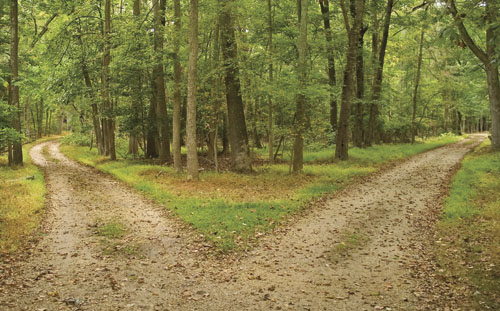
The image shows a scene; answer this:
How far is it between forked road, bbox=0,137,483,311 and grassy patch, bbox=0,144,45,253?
17.6 inches

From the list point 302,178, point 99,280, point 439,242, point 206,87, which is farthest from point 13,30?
point 439,242

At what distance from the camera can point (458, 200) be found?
440 inches

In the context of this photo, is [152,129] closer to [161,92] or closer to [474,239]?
[161,92]

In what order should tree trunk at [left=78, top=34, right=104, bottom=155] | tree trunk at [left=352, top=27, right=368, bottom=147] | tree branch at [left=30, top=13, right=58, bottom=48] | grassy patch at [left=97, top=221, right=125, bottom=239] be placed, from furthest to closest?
tree trunk at [left=352, top=27, right=368, bottom=147] → tree branch at [left=30, top=13, right=58, bottom=48] → tree trunk at [left=78, top=34, right=104, bottom=155] → grassy patch at [left=97, top=221, right=125, bottom=239]

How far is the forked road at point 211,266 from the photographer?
18.7 ft

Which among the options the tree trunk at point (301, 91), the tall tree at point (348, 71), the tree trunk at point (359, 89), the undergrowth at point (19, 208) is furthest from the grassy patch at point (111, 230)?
the tree trunk at point (359, 89)

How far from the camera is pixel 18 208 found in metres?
10.5

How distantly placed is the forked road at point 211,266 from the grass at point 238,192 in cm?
55

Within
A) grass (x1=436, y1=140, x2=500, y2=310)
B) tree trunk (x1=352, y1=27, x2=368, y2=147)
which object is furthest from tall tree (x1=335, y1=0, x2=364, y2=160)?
grass (x1=436, y1=140, x2=500, y2=310)

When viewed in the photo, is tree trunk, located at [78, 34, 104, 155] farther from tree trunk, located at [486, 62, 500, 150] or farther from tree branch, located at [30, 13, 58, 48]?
tree trunk, located at [486, 62, 500, 150]

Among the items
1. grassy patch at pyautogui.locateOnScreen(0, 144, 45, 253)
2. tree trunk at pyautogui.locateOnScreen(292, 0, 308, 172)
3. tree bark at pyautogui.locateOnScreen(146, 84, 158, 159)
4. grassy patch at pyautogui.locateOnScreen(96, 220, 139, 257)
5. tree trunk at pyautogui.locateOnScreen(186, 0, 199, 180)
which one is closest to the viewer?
grassy patch at pyautogui.locateOnScreen(96, 220, 139, 257)

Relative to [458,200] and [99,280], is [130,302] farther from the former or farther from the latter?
[458,200]

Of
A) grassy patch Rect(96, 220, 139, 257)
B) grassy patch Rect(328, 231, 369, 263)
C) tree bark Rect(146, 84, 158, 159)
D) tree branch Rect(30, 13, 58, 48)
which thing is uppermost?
tree branch Rect(30, 13, 58, 48)

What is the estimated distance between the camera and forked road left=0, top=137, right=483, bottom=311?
5.70 metres
